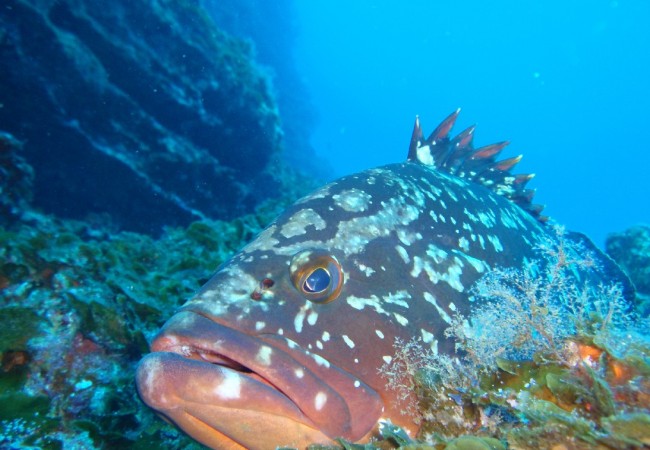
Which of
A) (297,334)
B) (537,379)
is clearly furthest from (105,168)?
(537,379)

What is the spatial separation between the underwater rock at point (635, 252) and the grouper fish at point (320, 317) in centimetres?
810

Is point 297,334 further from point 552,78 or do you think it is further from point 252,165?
point 552,78

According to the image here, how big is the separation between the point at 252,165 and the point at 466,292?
1011 centimetres

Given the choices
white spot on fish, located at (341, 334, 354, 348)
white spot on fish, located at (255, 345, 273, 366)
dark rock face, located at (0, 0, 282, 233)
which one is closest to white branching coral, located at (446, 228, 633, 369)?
white spot on fish, located at (341, 334, 354, 348)

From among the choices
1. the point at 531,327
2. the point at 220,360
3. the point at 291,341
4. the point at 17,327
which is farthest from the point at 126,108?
the point at 531,327

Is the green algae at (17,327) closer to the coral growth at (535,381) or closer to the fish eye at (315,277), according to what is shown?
the fish eye at (315,277)

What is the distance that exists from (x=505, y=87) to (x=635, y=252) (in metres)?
193

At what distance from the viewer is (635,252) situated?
9.80 metres

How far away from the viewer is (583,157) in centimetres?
15212

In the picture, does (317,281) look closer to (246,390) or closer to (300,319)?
(300,319)

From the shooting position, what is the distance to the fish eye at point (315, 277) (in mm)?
2562

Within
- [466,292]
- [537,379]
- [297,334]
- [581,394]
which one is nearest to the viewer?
[581,394]

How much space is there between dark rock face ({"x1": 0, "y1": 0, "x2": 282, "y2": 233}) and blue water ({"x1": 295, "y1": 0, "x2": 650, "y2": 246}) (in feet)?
364

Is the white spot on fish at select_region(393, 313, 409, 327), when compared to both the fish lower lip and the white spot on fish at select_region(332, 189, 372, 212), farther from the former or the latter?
the fish lower lip
